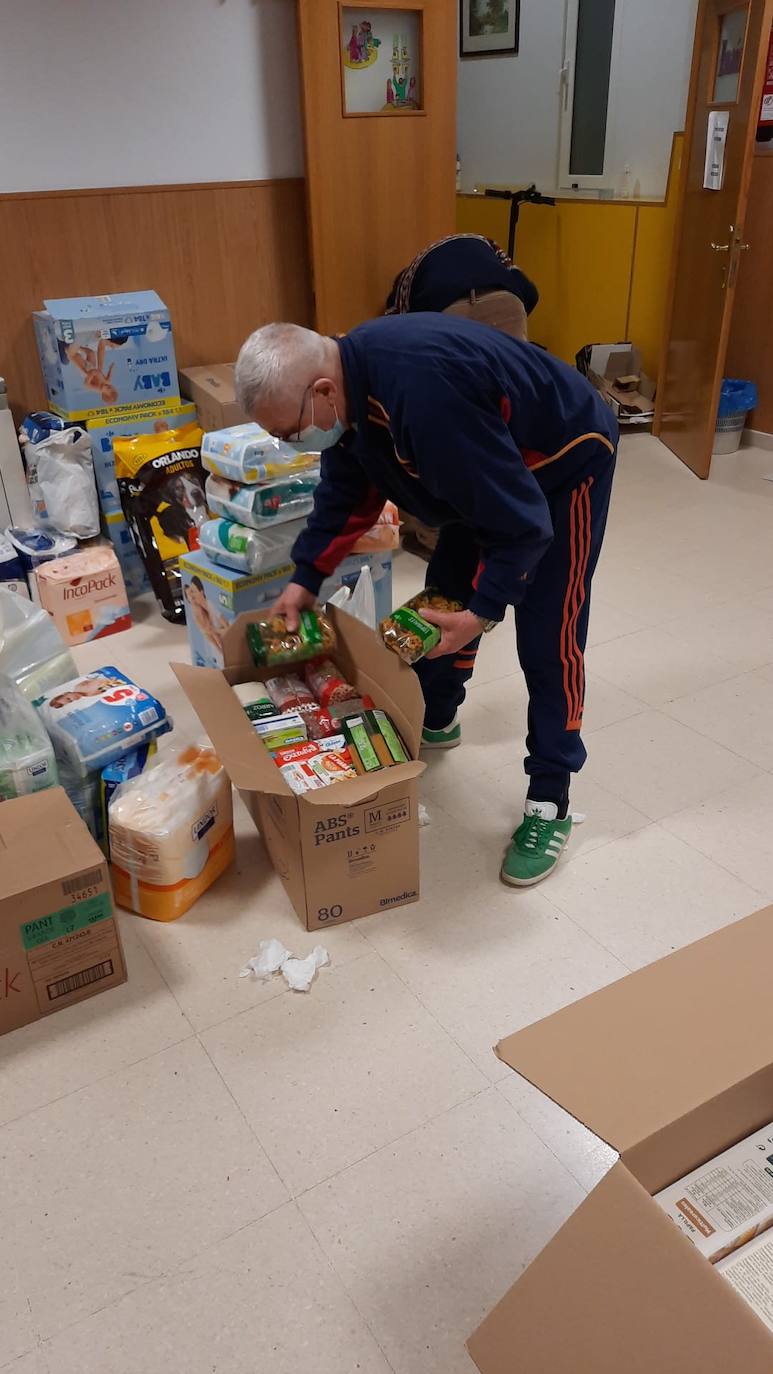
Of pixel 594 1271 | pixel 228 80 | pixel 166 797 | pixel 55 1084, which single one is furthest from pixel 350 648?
pixel 228 80

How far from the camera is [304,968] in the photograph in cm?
181

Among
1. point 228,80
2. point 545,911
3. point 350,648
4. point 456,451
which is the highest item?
point 228,80

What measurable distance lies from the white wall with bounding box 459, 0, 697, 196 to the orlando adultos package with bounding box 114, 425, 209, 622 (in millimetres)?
3200

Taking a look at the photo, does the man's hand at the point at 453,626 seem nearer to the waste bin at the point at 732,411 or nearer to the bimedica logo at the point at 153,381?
the bimedica logo at the point at 153,381

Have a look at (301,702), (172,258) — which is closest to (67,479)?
(172,258)

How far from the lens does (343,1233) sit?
140 centimetres

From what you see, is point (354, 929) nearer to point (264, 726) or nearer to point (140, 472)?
point (264, 726)

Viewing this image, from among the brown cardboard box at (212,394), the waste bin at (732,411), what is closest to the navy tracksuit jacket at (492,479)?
the brown cardboard box at (212,394)

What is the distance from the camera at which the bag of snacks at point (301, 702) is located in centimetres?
201

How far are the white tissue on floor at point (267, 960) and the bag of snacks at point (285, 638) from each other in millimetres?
593

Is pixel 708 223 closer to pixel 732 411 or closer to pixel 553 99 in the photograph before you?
pixel 732 411

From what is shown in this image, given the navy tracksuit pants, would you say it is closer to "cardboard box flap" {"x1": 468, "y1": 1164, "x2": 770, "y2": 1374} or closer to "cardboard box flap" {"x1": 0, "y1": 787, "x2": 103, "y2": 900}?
"cardboard box flap" {"x1": 0, "y1": 787, "x2": 103, "y2": 900}

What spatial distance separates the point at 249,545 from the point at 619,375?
3.33 m

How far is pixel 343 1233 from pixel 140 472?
247 centimetres
